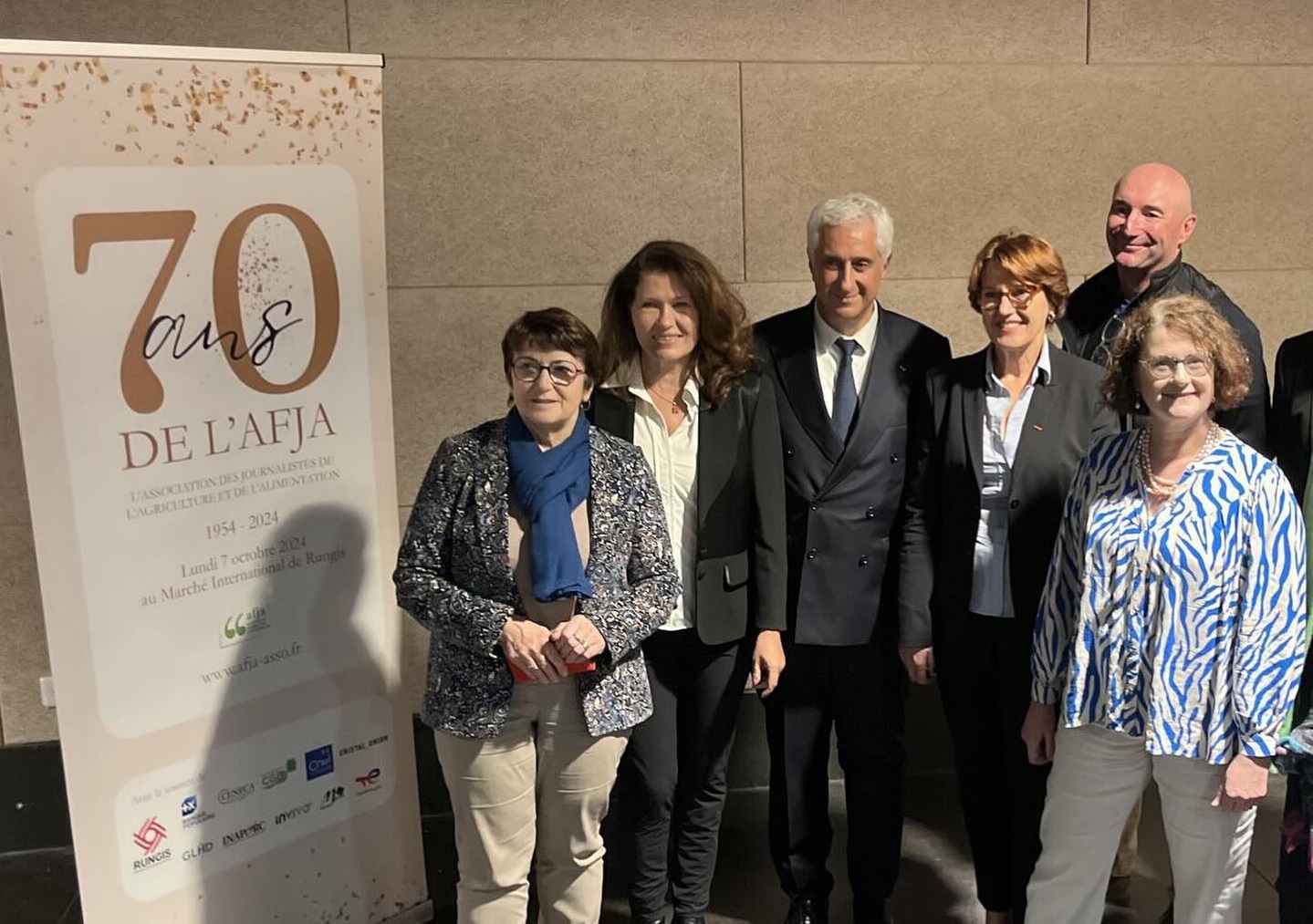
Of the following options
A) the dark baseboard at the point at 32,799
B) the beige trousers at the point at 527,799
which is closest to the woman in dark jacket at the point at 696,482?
the beige trousers at the point at 527,799

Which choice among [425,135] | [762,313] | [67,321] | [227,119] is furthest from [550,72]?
[67,321]

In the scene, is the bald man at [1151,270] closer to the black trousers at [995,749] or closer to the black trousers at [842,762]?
A: the black trousers at [995,749]

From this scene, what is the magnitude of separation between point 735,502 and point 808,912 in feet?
3.44

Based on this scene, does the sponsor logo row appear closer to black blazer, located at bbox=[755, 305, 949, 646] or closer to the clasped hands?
the clasped hands

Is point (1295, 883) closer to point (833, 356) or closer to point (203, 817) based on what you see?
point (833, 356)

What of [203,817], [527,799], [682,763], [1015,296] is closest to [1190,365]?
[1015,296]

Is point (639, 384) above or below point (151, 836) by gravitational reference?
above

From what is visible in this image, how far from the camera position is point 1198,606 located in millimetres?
1957

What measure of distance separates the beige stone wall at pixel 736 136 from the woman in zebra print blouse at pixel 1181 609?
4.78ft

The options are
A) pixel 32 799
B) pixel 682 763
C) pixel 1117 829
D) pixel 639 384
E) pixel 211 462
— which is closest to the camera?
pixel 1117 829

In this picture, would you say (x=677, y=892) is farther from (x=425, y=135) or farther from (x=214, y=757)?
(x=425, y=135)

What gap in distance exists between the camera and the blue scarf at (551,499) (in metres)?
2.07

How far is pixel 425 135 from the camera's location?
3152 mm

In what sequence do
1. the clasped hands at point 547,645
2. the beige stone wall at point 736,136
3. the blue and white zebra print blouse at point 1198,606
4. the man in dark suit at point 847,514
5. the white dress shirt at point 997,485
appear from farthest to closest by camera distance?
the beige stone wall at point 736,136
the man in dark suit at point 847,514
the white dress shirt at point 997,485
the clasped hands at point 547,645
the blue and white zebra print blouse at point 1198,606
